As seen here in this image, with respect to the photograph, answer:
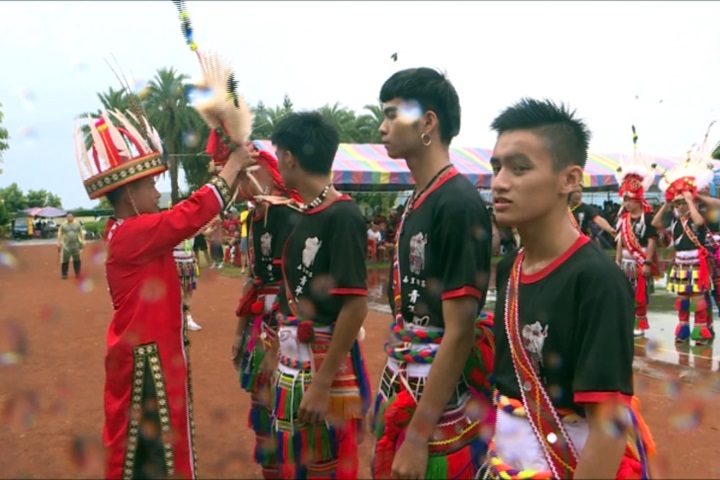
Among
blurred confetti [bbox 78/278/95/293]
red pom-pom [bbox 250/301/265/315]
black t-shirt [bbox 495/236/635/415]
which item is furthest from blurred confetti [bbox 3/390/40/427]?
blurred confetti [bbox 78/278/95/293]

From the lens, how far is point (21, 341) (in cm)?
919

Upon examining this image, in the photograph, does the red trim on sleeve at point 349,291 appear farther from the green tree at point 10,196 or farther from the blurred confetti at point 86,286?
the blurred confetti at point 86,286

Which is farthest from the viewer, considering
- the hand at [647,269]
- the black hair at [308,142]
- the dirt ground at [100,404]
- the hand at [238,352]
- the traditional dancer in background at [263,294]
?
the hand at [647,269]

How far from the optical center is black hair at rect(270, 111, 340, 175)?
131 inches

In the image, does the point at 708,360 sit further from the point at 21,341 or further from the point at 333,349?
the point at 21,341

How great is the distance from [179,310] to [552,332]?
1949 millimetres

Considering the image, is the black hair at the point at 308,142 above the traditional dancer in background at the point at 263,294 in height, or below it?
above

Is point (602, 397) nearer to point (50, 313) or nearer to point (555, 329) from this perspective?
point (555, 329)

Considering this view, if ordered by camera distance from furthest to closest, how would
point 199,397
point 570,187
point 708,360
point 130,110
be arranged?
point 708,360
point 199,397
point 130,110
point 570,187

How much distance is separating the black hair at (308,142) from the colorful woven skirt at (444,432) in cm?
138

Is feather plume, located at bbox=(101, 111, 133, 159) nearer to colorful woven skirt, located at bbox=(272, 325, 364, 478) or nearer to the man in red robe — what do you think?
the man in red robe

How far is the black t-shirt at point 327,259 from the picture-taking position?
3012 mm

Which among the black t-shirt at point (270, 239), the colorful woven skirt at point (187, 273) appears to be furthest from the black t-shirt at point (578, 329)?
the colorful woven skirt at point (187, 273)

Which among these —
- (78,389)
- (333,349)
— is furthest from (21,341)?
(333,349)
